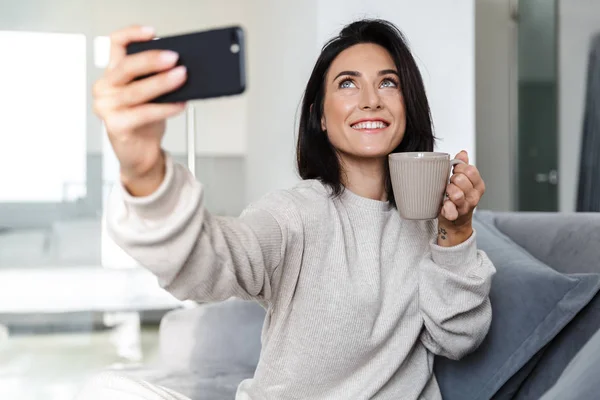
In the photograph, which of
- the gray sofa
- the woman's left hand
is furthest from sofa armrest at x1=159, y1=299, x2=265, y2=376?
the woman's left hand

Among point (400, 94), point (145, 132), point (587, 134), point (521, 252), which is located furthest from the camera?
point (587, 134)

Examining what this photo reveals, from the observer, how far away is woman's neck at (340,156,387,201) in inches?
52.6

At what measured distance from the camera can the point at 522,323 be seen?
133cm

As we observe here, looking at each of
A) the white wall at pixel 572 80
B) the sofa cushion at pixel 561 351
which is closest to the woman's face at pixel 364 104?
the sofa cushion at pixel 561 351

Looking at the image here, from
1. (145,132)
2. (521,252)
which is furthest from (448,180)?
(145,132)

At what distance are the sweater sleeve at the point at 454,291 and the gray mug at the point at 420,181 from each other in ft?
0.45

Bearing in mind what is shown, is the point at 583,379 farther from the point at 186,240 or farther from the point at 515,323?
the point at 515,323

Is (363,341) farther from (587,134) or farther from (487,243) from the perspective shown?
(587,134)

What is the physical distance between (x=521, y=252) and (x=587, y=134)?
2.42 meters

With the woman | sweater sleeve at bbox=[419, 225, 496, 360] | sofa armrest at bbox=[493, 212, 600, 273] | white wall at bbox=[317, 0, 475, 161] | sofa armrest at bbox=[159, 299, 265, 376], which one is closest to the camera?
the woman

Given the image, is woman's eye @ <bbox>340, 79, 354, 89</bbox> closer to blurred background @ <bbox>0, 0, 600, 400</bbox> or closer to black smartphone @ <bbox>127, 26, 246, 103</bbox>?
black smartphone @ <bbox>127, 26, 246, 103</bbox>

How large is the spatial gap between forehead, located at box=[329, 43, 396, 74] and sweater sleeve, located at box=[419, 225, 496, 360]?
0.34 meters

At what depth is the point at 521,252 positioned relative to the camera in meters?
1.54

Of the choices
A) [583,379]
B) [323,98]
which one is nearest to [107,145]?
[323,98]
